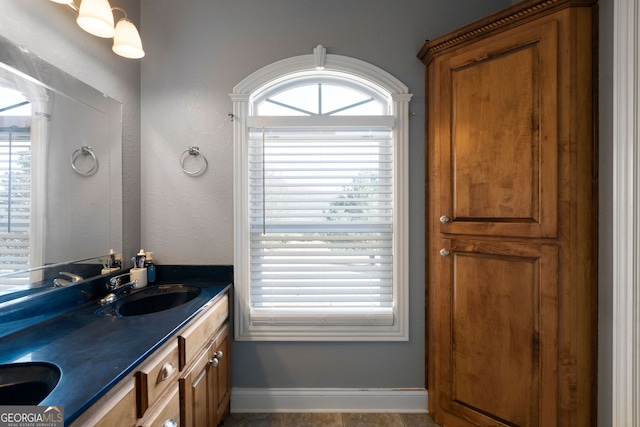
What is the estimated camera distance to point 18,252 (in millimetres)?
1050

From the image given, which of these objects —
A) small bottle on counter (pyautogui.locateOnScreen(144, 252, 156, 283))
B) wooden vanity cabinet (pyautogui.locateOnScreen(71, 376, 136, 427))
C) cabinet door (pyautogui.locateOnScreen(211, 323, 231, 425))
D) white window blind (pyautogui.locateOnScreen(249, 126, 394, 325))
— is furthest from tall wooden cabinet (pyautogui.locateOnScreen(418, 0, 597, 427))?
small bottle on counter (pyautogui.locateOnScreen(144, 252, 156, 283))

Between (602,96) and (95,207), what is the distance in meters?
2.51

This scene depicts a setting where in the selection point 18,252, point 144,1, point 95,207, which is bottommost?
point 18,252

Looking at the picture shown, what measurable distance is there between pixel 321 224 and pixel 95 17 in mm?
1505

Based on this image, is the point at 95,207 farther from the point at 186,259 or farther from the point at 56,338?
the point at 56,338

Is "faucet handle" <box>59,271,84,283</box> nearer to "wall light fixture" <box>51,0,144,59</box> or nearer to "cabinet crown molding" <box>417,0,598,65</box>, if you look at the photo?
"wall light fixture" <box>51,0,144,59</box>

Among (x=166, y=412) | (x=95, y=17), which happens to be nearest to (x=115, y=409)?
(x=166, y=412)

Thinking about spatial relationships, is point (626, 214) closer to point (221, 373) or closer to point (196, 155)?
point (221, 373)

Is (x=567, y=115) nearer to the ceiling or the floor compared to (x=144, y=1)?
nearer to the floor

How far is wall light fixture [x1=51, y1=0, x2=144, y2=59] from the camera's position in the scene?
1211 millimetres

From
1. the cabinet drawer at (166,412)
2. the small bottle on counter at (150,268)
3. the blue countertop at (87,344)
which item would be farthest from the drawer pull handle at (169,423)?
the small bottle on counter at (150,268)

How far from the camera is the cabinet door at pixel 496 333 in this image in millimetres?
1274

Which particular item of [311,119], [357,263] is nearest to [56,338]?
[357,263]

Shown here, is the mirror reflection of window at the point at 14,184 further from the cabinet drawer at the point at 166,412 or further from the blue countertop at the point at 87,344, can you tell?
the cabinet drawer at the point at 166,412
